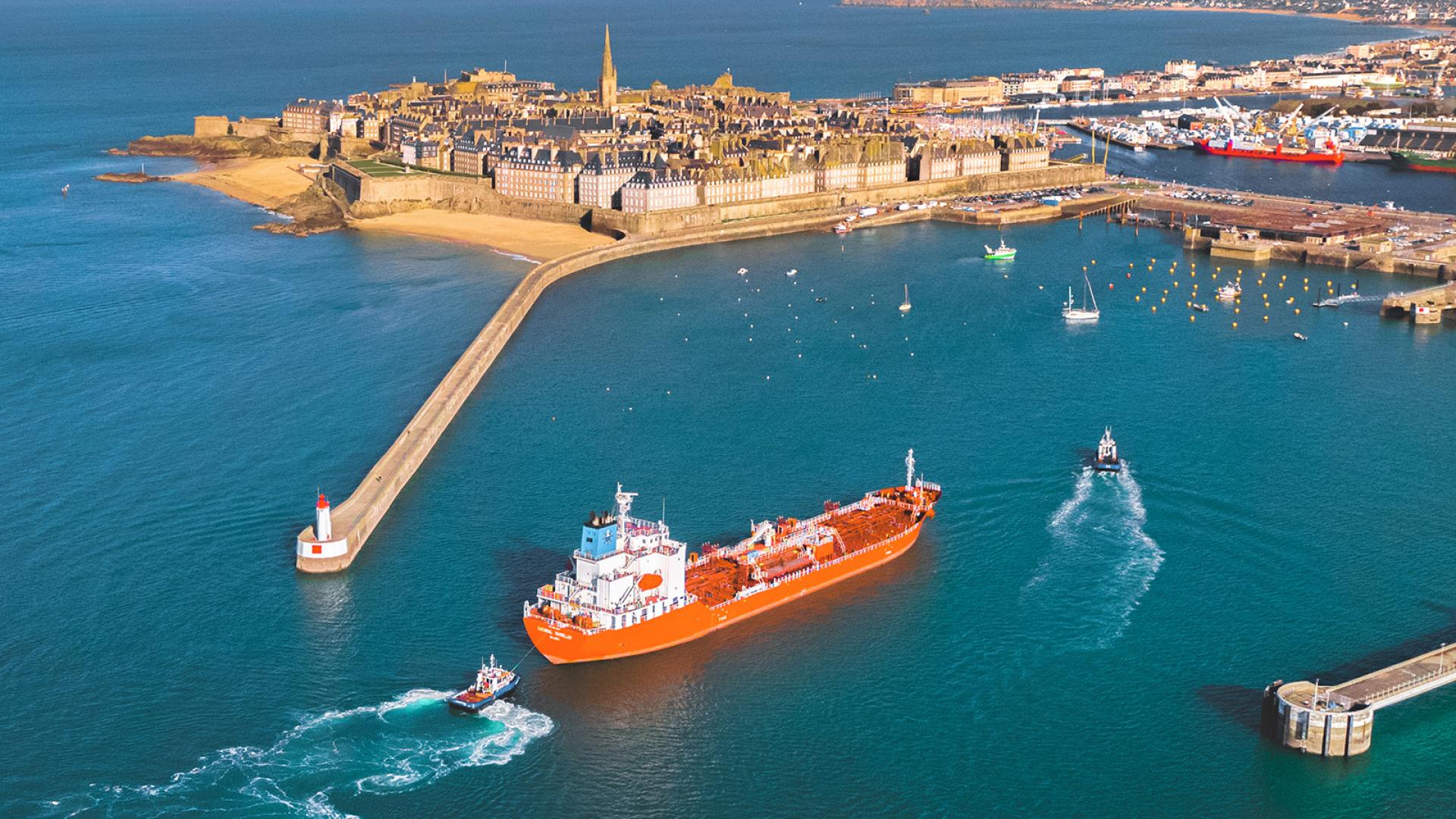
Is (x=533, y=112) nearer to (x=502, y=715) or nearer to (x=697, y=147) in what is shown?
(x=697, y=147)

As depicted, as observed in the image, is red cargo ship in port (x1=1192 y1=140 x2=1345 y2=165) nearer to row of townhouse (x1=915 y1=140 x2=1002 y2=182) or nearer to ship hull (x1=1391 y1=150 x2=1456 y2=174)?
ship hull (x1=1391 y1=150 x2=1456 y2=174)

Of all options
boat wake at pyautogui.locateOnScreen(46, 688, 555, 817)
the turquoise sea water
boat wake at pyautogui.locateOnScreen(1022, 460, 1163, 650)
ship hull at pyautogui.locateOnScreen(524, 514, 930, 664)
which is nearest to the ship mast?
ship hull at pyautogui.locateOnScreen(524, 514, 930, 664)

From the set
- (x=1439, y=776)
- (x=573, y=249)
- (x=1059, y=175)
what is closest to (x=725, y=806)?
(x=1439, y=776)

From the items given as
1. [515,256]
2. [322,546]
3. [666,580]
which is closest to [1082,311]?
[515,256]

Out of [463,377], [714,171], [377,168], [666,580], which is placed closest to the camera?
[666,580]

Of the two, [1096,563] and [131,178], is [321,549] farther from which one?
[131,178]

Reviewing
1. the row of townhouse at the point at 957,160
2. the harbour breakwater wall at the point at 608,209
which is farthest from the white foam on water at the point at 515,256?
the row of townhouse at the point at 957,160

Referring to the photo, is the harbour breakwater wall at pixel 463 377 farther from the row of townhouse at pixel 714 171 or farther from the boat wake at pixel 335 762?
the boat wake at pixel 335 762
